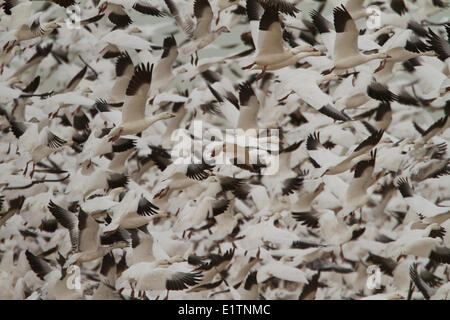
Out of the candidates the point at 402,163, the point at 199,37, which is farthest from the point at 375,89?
the point at 199,37

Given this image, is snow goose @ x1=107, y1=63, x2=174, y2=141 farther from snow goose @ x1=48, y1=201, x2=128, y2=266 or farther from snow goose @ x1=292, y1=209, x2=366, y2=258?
snow goose @ x1=292, y1=209, x2=366, y2=258

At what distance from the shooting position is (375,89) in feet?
23.7

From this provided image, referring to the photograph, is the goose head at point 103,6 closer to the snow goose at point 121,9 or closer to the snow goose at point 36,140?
the snow goose at point 121,9

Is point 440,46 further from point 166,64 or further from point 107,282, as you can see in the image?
point 107,282

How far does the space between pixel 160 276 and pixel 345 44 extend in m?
2.41

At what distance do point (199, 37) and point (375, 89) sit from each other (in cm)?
167

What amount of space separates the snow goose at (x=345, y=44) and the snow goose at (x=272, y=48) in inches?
13.4

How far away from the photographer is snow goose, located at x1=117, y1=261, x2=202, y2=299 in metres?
6.43

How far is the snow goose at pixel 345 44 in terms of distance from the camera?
6.59 m

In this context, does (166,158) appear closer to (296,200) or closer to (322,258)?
(296,200)

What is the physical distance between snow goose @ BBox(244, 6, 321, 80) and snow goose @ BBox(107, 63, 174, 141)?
2.82 ft

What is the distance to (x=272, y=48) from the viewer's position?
6.72m

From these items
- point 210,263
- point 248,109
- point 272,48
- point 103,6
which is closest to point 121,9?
point 103,6

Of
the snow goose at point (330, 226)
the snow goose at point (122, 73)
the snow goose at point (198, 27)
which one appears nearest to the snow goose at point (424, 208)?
the snow goose at point (330, 226)
